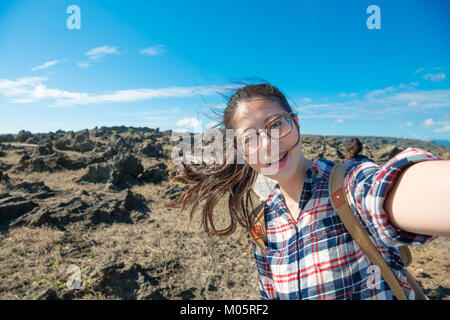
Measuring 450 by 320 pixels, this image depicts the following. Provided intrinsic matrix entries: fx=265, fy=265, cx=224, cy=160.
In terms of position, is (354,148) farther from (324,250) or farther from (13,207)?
(13,207)

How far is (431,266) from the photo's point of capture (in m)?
4.62

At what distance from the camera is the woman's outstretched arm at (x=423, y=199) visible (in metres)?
0.66

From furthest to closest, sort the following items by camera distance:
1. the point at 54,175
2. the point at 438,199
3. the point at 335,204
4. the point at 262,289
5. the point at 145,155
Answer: the point at 145,155
the point at 54,175
the point at 262,289
the point at 335,204
the point at 438,199

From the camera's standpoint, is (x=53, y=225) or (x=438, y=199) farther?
(x=53, y=225)

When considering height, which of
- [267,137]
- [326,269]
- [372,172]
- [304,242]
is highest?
[267,137]

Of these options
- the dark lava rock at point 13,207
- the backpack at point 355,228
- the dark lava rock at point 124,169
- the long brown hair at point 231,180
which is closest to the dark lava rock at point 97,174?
the dark lava rock at point 124,169

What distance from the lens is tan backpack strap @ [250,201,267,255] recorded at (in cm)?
152

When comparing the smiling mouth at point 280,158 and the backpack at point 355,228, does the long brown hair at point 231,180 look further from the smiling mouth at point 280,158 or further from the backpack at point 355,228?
the backpack at point 355,228

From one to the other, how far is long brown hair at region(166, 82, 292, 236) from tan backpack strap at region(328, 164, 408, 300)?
54 cm

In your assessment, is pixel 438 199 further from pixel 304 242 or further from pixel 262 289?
pixel 262 289

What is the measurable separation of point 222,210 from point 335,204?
6.63m

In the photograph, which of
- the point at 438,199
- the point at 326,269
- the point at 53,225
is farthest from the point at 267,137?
the point at 53,225

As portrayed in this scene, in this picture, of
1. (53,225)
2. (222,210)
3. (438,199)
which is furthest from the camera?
(222,210)

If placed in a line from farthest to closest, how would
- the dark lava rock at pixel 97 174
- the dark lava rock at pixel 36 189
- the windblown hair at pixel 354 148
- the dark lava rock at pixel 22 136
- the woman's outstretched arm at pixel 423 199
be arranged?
the dark lava rock at pixel 22 136, the dark lava rock at pixel 97 174, the dark lava rock at pixel 36 189, the windblown hair at pixel 354 148, the woman's outstretched arm at pixel 423 199
